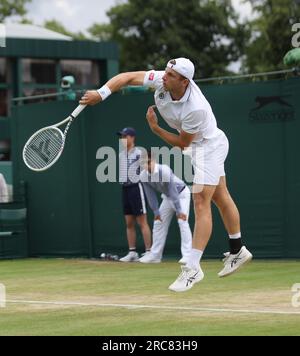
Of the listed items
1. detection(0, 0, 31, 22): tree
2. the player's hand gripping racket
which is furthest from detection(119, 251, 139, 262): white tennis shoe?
detection(0, 0, 31, 22): tree

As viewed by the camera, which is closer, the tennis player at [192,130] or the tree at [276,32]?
the tennis player at [192,130]

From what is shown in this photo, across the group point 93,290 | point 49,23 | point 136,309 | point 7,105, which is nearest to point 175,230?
point 93,290

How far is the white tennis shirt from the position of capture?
9188 mm

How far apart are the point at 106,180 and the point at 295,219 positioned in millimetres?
3438

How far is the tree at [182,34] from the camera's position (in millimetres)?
58719

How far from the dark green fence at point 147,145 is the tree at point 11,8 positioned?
52.9 metres

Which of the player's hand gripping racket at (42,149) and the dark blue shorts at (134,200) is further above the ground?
the player's hand gripping racket at (42,149)

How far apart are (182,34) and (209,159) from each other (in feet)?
166

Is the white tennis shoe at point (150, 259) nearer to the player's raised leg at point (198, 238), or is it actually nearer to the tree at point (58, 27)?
the player's raised leg at point (198, 238)

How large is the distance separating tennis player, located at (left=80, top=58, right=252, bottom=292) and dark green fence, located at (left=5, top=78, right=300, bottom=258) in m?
4.91

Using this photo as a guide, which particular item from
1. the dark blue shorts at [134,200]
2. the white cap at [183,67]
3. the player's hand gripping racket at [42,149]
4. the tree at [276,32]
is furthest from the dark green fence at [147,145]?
the tree at [276,32]

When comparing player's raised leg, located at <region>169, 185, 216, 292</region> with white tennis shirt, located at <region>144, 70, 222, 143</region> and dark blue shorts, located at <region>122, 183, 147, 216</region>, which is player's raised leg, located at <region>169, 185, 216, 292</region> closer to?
white tennis shirt, located at <region>144, 70, 222, 143</region>

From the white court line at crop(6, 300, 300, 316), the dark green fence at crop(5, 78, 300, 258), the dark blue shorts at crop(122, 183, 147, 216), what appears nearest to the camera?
the white court line at crop(6, 300, 300, 316)

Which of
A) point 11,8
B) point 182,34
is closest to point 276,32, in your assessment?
point 182,34
